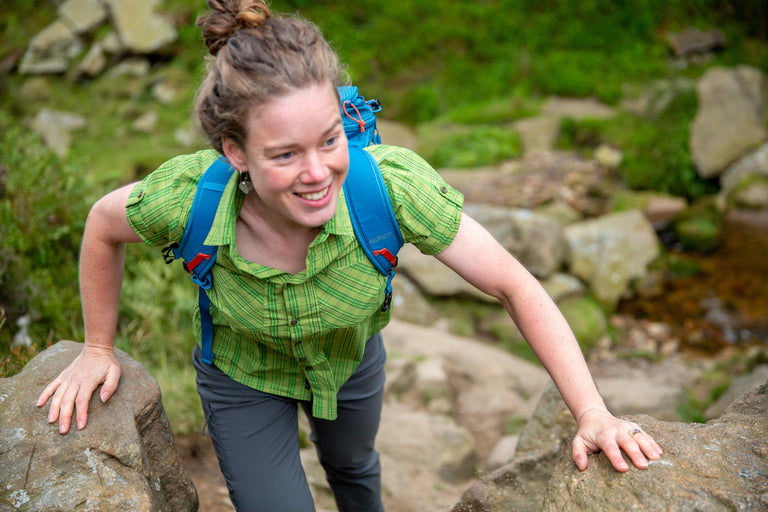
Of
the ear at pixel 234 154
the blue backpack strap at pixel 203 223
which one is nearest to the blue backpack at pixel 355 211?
the blue backpack strap at pixel 203 223

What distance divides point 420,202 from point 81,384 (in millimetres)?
1368

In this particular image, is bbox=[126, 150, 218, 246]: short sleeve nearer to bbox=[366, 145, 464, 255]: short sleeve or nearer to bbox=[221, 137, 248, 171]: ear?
bbox=[221, 137, 248, 171]: ear

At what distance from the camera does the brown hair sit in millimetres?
1902

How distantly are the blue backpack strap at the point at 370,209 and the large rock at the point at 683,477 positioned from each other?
863 mm

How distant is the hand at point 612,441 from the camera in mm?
1983

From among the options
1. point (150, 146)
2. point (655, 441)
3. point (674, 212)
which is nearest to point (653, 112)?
point (674, 212)

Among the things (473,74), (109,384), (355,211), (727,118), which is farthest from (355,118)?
(473,74)

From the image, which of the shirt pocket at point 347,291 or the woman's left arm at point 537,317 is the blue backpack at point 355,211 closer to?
the shirt pocket at point 347,291

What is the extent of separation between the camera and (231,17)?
2006 mm

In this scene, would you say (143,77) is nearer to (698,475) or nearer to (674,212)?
(674,212)

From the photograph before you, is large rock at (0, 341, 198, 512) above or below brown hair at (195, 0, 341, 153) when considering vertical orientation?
below

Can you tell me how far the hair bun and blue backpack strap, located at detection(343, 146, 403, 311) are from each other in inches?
19.3

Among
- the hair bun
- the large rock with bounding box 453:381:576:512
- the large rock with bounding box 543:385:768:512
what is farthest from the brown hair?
the large rock with bounding box 453:381:576:512

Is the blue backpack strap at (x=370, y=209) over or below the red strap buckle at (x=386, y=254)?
over
